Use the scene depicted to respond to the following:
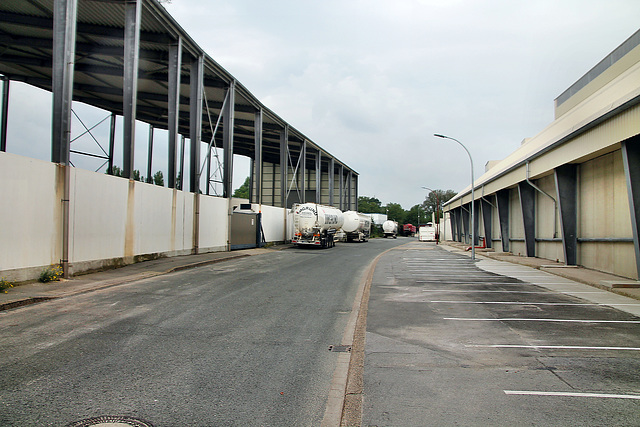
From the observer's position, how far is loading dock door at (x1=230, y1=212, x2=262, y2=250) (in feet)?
92.4

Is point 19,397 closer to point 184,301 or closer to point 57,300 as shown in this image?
point 184,301

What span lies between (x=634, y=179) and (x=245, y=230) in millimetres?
22916

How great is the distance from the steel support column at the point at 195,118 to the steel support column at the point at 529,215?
1727cm

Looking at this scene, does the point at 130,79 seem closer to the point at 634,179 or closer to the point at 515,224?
the point at 634,179

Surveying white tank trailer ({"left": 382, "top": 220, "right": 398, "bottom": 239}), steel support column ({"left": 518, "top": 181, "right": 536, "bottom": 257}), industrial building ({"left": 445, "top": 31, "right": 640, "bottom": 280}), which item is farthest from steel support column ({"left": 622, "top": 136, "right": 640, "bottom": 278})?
white tank trailer ({"left": 382, "top": 220, "right": 398, "bottom": 239})

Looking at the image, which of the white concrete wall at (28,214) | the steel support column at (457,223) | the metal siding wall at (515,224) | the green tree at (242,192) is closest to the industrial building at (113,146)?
the white concrete wall at (28,214)

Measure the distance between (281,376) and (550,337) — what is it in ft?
15.2

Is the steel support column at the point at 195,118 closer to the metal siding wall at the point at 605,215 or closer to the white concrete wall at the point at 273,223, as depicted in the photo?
the white concrete wall at the point at 273,223

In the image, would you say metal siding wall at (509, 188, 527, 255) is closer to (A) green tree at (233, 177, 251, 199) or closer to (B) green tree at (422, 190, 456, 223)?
(A) green tree at (233, 177, 251, 199)

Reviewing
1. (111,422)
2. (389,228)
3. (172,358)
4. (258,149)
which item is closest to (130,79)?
(172,358)

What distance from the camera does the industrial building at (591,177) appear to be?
11.8m

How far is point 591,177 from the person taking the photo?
52.8ft

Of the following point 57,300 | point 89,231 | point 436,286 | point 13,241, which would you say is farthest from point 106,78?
point 436,286

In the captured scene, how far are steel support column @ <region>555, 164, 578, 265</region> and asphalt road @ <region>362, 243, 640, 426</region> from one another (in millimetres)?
6861
